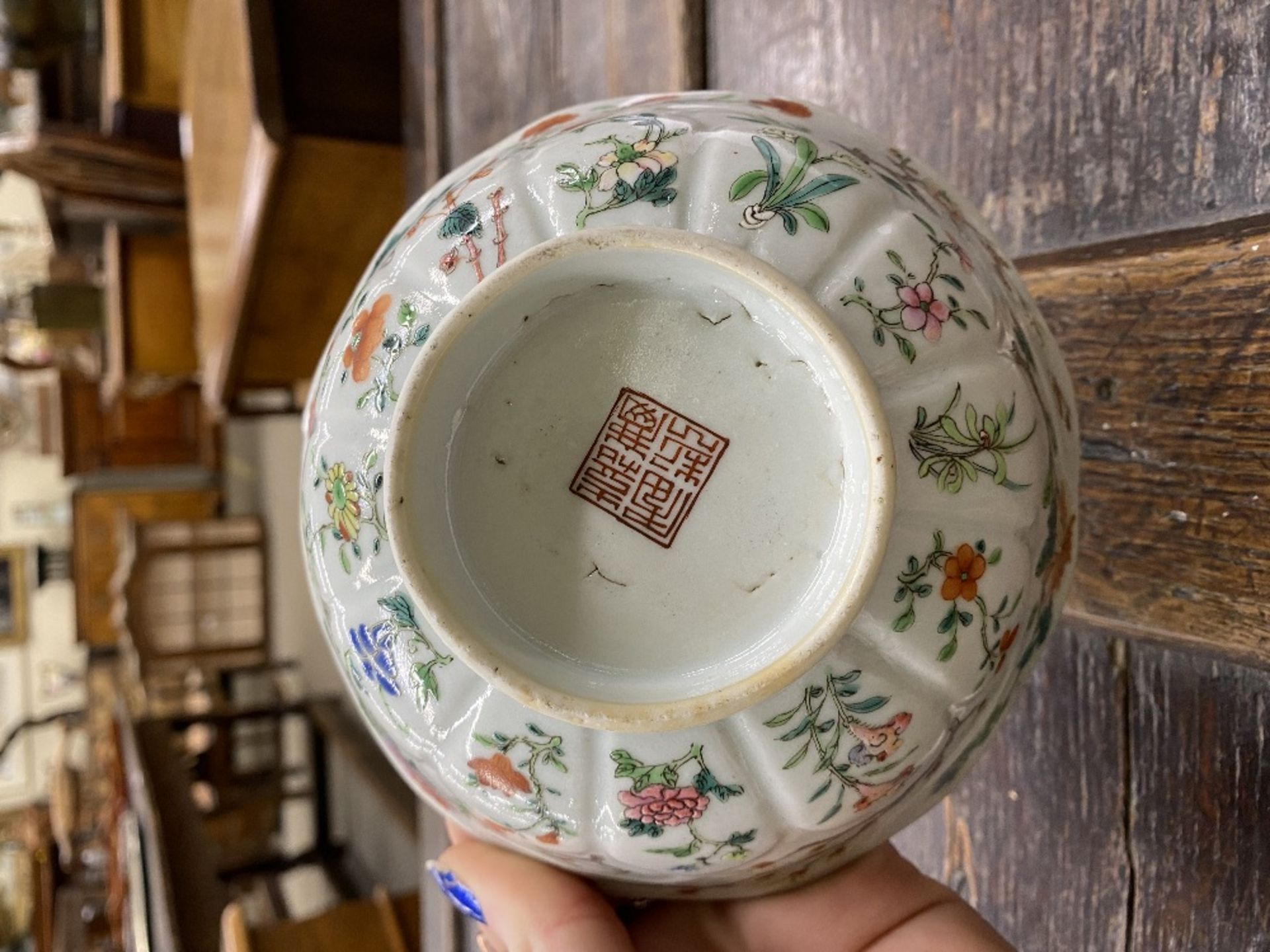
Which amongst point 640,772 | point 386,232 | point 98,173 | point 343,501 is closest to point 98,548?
point 98,173

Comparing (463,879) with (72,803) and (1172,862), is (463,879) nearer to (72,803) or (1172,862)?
(1172,862)

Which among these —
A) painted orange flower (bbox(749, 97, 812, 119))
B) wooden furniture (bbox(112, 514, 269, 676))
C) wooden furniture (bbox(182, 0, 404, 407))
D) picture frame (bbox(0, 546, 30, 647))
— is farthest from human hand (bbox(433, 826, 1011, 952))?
picture frame (bbox(0, 546, 30, 647))

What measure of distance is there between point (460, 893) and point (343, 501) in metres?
0.25

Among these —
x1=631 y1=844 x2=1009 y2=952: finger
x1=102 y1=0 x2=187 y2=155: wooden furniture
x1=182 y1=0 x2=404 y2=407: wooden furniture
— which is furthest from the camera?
x1=102 y1=0 x2=187 y2=155: wooden furniture

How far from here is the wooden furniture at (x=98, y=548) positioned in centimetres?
385

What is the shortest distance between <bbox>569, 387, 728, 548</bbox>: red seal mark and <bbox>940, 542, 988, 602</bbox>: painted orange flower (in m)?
0.12

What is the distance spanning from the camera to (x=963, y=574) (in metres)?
0.42

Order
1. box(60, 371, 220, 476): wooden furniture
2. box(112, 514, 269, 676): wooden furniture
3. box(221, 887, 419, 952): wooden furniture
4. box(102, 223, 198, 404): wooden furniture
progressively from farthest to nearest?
box(60, 371, 220, 476): wooden furniture < box(112, 514, 269, 676): wooden furniture < box(102, 223, 198, 404): wooden furniture < box(221, 887, 419, 952): wooden furniture

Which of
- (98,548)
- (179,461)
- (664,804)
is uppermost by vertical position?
(664,804)

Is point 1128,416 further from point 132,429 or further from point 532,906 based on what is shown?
point 132,429

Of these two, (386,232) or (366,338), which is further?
(386,232)

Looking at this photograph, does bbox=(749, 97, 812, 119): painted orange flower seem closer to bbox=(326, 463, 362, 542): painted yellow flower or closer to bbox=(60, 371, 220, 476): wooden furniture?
bbox=(326, 463, 362, 542): painted yellow flower

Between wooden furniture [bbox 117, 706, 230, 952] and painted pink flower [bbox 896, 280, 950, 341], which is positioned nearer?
painted pink flower [bbox 896, 280, 950, 341]

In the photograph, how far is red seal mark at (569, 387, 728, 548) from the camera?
45 centimetres
